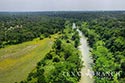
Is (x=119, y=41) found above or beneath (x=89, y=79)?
Answer: above

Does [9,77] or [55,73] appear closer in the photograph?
[55,73]

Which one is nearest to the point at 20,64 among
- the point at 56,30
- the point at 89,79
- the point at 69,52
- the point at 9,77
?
the point at 9,77

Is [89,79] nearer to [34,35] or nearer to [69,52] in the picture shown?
[69,52]

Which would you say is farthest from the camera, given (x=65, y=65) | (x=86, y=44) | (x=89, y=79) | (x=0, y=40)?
(x=0, y=40)

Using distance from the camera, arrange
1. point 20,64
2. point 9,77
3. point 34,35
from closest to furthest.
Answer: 1. point 9,77
2. point 20,64
3. point 34,35

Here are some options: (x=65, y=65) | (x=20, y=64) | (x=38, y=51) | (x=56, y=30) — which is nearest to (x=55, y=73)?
(x=65, y=65)

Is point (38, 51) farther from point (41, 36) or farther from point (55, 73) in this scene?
point (55, 73)
